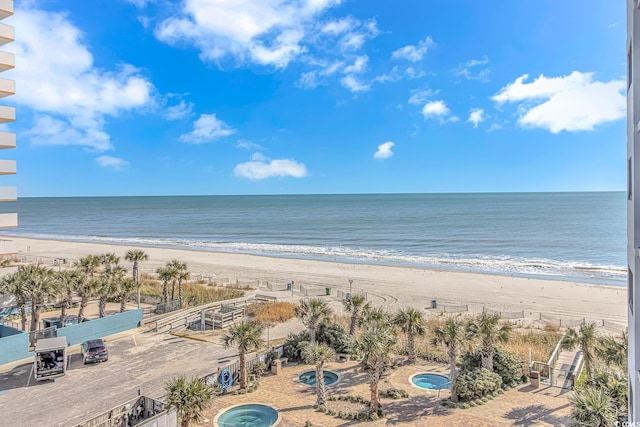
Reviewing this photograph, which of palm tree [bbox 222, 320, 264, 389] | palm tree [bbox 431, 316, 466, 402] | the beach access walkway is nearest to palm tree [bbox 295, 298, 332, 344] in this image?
palm tree [bbox 222, 320, 264, 389]

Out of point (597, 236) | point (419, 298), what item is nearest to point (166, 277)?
point (419, 298)

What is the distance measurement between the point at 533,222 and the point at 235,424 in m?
97.1

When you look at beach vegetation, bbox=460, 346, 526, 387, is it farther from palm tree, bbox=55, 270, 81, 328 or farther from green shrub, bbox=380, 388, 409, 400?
palm tree, bbox=55, 270, 81, 328

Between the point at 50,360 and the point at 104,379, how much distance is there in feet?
7.99

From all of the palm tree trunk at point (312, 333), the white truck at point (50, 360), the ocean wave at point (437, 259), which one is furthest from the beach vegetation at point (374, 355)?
the ocean wave at point (437, 259)

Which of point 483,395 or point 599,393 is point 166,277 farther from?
point 599,393

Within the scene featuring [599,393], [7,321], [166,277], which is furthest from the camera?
[166,277]

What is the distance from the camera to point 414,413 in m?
13.8

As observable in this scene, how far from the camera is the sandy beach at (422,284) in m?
30.3

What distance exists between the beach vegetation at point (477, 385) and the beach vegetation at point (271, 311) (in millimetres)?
12814

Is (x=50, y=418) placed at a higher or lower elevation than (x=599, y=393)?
lower

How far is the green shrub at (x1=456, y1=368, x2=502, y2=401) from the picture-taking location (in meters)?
14.8

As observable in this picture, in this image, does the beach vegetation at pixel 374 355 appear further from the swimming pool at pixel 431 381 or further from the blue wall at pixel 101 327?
the blue wall at pixel 101 327

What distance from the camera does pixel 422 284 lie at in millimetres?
37688
